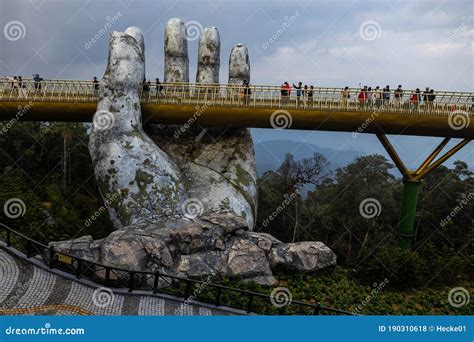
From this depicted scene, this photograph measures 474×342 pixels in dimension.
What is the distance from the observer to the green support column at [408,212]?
72.2 ft

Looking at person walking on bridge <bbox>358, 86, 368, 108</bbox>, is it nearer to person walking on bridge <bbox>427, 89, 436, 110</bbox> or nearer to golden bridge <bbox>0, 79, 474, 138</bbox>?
golden bridge <bbox>0, 79, 474, 138</bbox>

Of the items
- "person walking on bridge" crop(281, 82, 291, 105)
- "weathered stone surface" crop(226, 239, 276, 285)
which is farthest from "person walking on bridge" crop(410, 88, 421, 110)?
"weathered stone surface" crop(226, 239, 276, 285)

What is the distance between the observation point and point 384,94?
21.1m

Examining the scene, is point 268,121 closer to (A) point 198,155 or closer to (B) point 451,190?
(A) point 198,155

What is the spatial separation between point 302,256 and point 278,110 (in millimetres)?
7522

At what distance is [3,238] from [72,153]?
15.8 meters

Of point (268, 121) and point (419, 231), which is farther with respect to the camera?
point (419, 231)

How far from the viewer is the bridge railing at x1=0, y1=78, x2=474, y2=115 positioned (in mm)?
20875

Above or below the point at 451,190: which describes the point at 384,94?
above

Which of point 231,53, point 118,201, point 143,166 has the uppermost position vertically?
point 231,53

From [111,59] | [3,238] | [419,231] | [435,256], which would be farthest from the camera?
[419,231]

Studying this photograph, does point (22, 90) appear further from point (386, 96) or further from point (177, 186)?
point (386, 96)

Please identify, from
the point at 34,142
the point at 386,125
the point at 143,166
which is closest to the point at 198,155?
the point at 143,166

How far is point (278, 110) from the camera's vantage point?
21000mm
